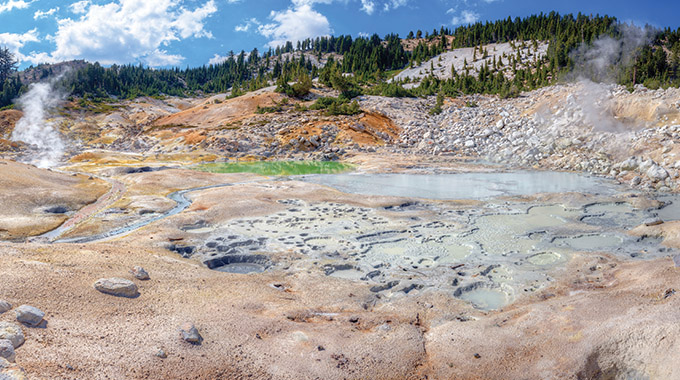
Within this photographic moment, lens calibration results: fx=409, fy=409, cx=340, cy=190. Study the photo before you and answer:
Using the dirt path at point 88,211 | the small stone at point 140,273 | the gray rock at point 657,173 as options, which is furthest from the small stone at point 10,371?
the gray rock at point 657,173

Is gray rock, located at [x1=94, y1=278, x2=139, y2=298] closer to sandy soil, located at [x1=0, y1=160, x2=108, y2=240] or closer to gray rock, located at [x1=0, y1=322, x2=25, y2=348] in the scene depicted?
gray rock, located at [x1=0, y1=322, x2=25, y2=348]

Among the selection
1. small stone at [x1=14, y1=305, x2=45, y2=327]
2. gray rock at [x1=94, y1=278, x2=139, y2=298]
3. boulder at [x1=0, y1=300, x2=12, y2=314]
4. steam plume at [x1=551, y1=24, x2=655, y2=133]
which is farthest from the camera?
steam plume at [x1=551, y1=24, x2=655, y2=133]

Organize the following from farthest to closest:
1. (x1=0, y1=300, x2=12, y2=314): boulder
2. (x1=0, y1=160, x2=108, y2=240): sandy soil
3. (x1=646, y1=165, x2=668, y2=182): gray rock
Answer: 1. (x1=646, y1=165, x2=668, y2=182): gray rock
2. (x1=0, y1=160, x2=108, y2=240): sandy soil
3. (x1=0, y1=300, x2=12, y2=314): boulder

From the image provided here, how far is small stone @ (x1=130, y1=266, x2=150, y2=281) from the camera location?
9.19 metres

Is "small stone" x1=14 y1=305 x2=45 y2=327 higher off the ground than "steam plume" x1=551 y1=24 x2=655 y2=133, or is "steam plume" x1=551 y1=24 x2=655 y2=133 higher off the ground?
"steam plume" x1=551 y1=24 x2=655 y2=133

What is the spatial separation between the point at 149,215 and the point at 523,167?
93.8ft

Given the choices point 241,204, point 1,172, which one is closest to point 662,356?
point 241,204

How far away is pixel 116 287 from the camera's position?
25.8ft

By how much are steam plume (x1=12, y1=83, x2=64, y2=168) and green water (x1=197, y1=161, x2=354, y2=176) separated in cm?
1773

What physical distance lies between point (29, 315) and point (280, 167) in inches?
1437

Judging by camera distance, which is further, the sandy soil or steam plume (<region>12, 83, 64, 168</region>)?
steam plume (<region>12, 83, 64, 168</region>)

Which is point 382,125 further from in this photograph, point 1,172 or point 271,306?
point 271,306

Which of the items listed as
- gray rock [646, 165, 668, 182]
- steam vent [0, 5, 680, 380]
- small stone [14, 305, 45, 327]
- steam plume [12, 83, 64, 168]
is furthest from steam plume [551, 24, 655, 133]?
steam plume [12, 83, 64, 168]

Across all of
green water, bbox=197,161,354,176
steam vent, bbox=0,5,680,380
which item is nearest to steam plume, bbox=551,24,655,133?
steam vent, bbox=0,5,680,380
